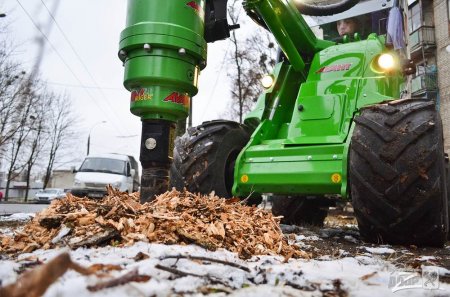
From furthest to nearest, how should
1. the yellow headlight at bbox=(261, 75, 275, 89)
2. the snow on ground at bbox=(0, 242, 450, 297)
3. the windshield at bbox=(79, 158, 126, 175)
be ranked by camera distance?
the windshield at bbox=(79, 158, 126, 175) < the yellow headlight at bbox=(261, 75, 275, 89) < the snow on ground at bbox=(0, 242, 450, 297)

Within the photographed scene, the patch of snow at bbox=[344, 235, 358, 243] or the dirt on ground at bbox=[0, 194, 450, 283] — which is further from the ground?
the patch of snow at bbox=[344, 235, 358, 243]

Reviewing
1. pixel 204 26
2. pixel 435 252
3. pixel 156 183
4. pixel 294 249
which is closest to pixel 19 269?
pixel 156 183

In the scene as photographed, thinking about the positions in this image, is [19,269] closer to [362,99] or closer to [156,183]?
[156,183]

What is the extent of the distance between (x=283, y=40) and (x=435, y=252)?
8.19 ft

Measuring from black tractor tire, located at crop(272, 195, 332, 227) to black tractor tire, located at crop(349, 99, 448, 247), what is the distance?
2562 mm

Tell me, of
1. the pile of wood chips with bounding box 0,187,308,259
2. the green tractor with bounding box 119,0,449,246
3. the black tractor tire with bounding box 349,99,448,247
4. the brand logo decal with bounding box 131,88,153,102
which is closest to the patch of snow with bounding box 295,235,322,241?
the green tractor with bounding box 119,0,449,246

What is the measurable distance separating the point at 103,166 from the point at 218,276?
13.8 metres

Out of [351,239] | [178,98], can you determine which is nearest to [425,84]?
[351,239]

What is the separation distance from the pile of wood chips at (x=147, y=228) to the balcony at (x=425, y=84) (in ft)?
72.9

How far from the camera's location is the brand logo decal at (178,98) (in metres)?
2.74

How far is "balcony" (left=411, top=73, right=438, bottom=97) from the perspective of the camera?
2222 cm

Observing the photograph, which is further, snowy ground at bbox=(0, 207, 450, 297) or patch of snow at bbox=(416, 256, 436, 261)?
patch of snow at bbox=(416, 256, 436, 261)

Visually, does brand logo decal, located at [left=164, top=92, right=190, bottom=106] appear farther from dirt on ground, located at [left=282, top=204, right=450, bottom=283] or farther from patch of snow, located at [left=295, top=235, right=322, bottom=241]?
patch of snow, located at [left=295, top=235, right=322, bottom=241]

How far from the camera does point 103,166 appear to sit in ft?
48.5
